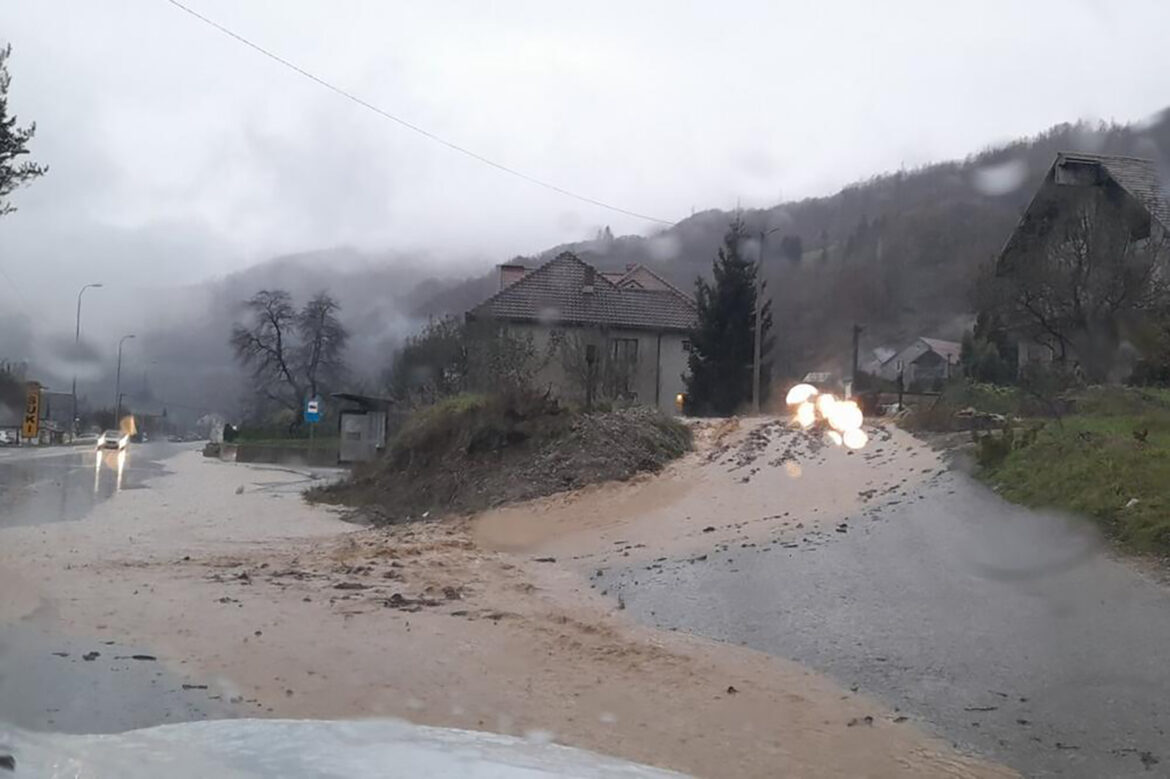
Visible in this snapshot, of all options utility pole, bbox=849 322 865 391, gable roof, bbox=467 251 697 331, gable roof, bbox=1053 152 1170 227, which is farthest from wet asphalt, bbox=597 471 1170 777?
gable roof, bbox=467 251 697 331

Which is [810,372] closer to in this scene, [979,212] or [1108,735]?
[979,212]

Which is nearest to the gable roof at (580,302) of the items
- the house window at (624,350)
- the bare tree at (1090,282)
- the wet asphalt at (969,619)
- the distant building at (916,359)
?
the house window at (624,350)

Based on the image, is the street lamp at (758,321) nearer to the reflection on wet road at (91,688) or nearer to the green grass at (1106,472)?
the green grass at (1106,472)

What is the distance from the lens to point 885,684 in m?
7.82

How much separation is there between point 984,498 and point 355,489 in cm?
1764

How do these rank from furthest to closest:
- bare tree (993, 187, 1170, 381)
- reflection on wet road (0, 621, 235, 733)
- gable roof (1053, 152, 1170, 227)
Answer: gable roof (1053, 152, 1170, 227)
bare tree (993, 187, 1170, 381)
reflection on wet road (0, 621, 235, 733)

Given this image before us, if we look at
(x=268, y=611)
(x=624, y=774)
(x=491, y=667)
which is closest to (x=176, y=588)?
(x=268, y=611)

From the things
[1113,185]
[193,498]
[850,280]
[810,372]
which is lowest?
[193,498]

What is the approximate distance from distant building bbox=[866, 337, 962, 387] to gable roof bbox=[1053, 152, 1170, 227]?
655 cm

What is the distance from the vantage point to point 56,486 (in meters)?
29.4

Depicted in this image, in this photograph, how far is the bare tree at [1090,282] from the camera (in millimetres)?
23766

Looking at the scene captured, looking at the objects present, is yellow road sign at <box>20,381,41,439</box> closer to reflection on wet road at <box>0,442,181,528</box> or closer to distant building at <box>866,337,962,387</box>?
reflection on wet road at <box>0,442,181,528</box>

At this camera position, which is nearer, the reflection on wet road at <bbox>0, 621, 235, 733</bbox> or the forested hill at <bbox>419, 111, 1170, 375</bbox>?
the reflection on wet road at <bbox>0, 621, 235, 733</bbox>

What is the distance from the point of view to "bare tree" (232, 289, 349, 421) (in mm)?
75312
